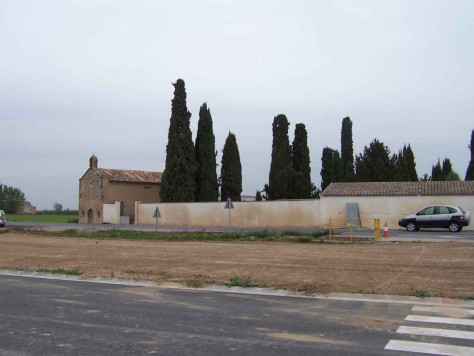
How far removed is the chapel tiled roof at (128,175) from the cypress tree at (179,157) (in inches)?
339

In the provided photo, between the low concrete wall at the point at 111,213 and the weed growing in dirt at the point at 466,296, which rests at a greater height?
the low concrete wall at the point at 111,213

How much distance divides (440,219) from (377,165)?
25.0 m

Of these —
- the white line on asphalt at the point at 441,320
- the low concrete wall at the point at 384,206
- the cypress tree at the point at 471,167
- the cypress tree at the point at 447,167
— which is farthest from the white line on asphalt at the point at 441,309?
the cypress tree at the point at 447,167

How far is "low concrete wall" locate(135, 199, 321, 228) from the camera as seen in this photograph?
135 ft

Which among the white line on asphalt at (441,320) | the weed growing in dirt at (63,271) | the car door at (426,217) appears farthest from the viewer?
the car door at (426,217)

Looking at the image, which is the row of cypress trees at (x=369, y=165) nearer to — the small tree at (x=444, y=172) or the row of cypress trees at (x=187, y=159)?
the small tree at (x=444, y=172)

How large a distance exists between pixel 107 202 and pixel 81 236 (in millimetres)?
27830

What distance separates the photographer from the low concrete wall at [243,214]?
41.2 m

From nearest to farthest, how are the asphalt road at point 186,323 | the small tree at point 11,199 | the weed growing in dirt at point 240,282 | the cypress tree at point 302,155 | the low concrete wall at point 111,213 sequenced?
the asphalt road at point 186,323
the weed growing in dirt at point 240,282
the low concrete wall at point 111,213
the cypress tree at point 302,155
the small tree at point 11,199

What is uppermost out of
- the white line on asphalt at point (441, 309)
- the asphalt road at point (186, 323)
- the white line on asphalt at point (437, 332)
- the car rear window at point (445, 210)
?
the car rear window at point (445, 210)

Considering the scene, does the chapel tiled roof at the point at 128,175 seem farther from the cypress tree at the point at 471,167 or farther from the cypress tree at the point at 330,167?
the cypress tree at the point at 471,167

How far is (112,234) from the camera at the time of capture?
31.2m

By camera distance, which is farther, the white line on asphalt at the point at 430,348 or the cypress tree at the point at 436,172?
the cypress tree at the point at 436,172

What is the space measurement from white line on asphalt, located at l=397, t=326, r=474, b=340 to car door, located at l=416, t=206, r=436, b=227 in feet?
86.7
